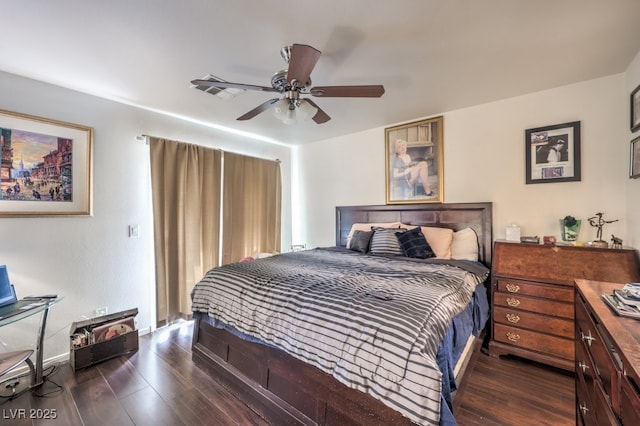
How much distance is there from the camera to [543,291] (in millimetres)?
2250

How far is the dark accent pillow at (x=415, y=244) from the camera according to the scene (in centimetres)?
284

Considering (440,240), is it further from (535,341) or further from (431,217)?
(535,341)

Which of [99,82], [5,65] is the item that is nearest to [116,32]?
[99,82]

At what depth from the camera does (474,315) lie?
2.11 metres

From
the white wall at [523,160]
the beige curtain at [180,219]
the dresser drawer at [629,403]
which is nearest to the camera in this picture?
the dresser drawer at [629,403]

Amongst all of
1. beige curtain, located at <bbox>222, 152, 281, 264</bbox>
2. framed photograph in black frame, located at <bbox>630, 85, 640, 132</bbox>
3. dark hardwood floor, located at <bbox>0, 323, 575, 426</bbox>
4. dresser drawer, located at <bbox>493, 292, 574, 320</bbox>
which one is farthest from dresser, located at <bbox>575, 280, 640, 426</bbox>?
beige curtain, located at <bbox>222, 152, 281, 264</bbox>

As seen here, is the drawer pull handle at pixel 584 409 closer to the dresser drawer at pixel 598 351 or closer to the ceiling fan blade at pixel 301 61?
the dresser drawer at pixel 598 351

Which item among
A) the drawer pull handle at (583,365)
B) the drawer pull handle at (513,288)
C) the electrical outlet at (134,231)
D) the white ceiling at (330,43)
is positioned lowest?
the drawer pull handle at (583,365)

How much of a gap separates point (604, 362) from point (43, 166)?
12.7 feet

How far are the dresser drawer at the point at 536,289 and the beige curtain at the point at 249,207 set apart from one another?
3.07m

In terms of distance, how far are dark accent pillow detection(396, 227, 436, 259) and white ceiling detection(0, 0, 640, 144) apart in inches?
57.5

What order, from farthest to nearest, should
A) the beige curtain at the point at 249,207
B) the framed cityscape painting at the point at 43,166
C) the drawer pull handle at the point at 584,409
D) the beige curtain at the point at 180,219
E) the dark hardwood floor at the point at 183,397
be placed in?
1. the beige curtain at the point at 249,207
2. the beige curtain at the point at 180,219
3. the framed cityscape painting at the point at 43,166
4. the dark hardwood floor at the point at 183,397
5. the drawer pull handle at the point at 584,409

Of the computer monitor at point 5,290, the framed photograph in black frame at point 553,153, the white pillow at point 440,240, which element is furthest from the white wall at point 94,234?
the framed photograph in black frame at point 553,153

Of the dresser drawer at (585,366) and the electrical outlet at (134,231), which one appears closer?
the dresser drawer at (585,366)
